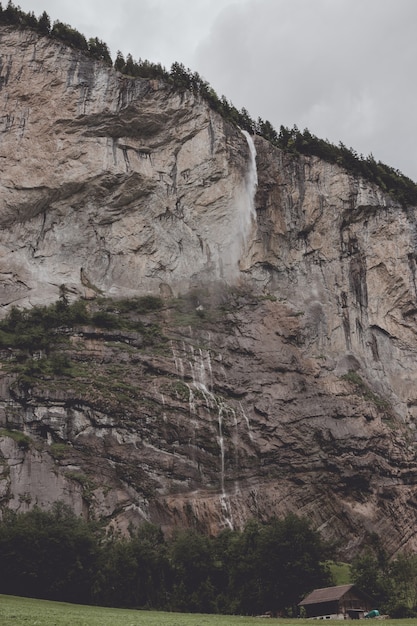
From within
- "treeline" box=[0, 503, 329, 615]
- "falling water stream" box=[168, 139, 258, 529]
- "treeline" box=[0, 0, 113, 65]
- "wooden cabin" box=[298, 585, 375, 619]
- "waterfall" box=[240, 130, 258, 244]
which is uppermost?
"treeline" box=[0, 0, 113, 65]

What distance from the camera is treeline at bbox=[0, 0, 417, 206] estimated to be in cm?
7012

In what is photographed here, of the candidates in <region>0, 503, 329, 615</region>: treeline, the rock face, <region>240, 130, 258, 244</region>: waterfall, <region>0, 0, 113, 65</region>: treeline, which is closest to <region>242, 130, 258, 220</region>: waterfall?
<region>240, 130, 258, 244</region>: waterfall

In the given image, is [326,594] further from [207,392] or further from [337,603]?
[207,392]

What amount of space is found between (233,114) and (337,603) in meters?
49.6

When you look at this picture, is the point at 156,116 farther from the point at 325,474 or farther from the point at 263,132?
the point at 325,474

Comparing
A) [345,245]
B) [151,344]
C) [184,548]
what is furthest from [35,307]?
[345,245]

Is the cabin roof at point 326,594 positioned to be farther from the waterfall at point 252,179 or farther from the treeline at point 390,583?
the waterfall at point 252,179

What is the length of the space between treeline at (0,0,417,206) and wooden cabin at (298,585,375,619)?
1722 inches

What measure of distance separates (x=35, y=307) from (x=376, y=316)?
29773 millimetres

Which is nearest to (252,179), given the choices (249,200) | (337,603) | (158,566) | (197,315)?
(249,200)

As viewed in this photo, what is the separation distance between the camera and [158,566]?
42438mm

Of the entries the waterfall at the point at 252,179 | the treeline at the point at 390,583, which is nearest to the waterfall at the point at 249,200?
the waterfall at the point at 252,179

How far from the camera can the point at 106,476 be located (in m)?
48.4

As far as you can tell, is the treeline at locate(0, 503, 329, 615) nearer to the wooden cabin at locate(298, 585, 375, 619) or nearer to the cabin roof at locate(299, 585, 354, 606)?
the cabin roof at locate(299, 585, 354, 606)
